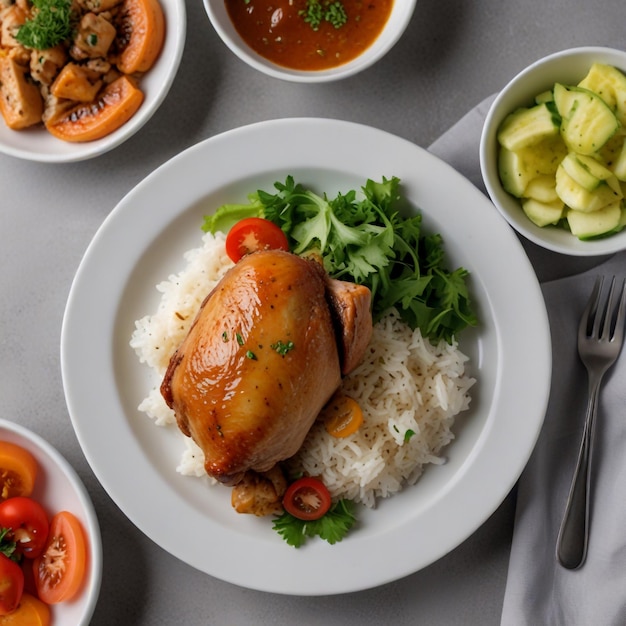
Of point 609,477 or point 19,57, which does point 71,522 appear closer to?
point 19,57

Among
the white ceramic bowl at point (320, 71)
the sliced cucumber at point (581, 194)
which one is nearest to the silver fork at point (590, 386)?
the sliced cucumber at point (581, 194)

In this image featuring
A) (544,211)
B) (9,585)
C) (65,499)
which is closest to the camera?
(544,211)

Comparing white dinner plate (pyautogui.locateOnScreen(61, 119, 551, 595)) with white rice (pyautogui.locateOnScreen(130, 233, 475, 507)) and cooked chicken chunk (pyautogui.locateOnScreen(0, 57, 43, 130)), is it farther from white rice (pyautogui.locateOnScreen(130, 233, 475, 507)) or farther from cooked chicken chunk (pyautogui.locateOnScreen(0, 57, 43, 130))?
cooked chicken chunk (pyautogui.locateOnScreen(0, 57, 43, 130))

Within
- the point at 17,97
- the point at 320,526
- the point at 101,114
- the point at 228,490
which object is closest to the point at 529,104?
the point at 101,114

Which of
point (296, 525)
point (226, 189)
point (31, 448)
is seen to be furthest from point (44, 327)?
point (296, 525)

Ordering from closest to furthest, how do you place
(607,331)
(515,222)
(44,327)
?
(515,222) < (607,331) < (44,327)

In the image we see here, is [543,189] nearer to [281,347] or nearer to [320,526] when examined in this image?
[281,347]
